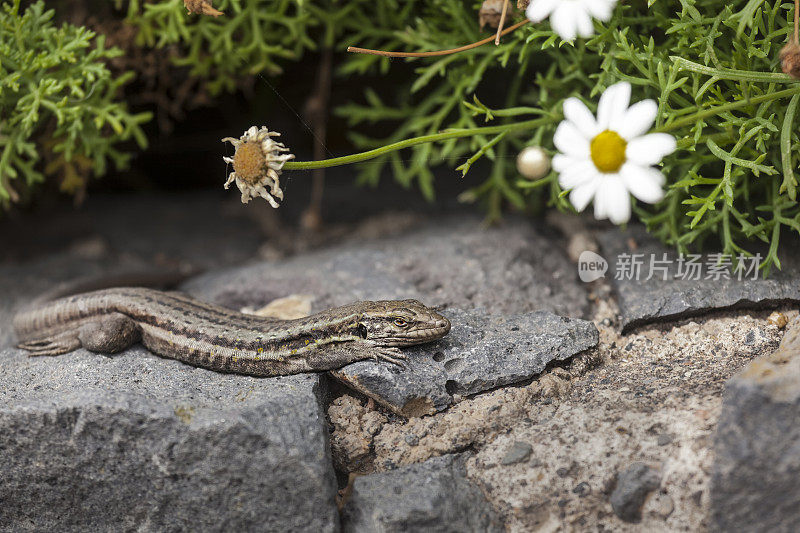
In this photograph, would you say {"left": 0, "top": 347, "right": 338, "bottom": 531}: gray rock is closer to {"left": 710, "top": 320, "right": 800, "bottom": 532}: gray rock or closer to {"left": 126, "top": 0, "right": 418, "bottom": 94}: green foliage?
{"left": 710, "top": 320, "right": 800, "bottom": 532}: gray rock

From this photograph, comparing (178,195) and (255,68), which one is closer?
(255,68)

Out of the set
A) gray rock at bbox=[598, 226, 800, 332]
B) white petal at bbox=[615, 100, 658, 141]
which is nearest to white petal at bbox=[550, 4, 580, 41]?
white petal at bbox=[615, 100, 658, 141]

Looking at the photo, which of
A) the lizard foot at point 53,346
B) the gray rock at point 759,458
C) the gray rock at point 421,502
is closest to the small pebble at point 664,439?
the gray rock at point 759,458

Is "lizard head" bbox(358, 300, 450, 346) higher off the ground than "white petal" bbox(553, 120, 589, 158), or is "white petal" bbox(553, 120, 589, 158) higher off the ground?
"white petal" bbox(553, 120, 589, 158)

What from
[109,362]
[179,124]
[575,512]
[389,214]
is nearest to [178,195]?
[179,124]

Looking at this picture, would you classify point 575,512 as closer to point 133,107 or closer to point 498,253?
point 498,253

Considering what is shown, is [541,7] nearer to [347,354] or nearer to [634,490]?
[347,354]
